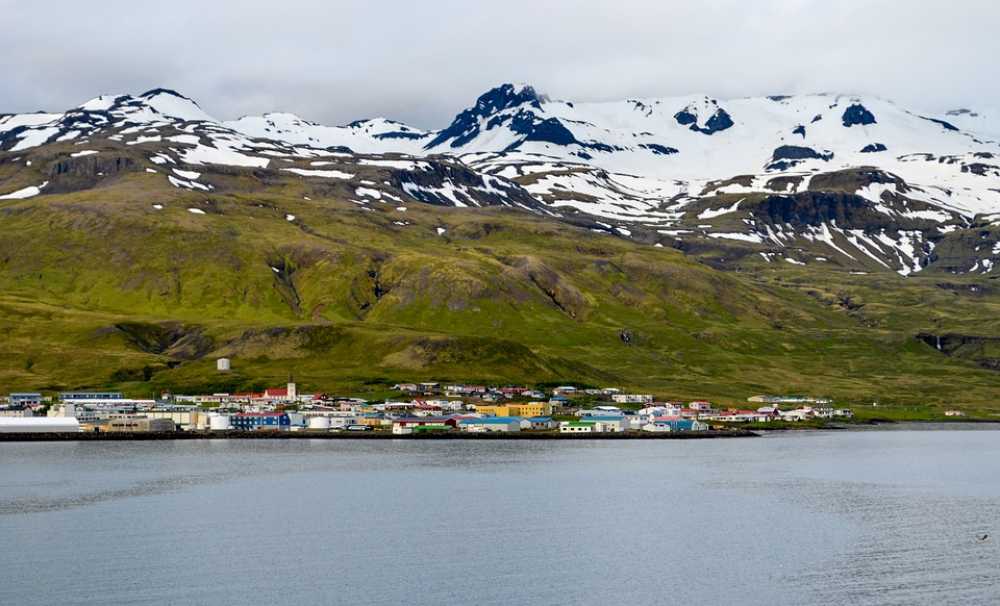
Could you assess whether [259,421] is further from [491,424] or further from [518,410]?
[518,410]

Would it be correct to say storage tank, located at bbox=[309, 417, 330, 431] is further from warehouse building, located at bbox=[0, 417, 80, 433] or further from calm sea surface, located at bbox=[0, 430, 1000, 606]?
calm sea surface, located at bbox=[0, 430, 1000, 606]

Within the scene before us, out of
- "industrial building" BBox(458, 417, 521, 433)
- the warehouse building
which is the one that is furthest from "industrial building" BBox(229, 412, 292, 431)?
"industrial building" BBox(458, 417, 521, 433)

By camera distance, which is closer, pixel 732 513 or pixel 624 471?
pixel 732 513

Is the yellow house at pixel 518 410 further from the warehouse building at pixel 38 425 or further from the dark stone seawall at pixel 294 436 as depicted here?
the warehouse building at pixel 38 425

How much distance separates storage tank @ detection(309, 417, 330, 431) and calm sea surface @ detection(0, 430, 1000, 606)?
3944 centimetres

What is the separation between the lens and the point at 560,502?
98.6m

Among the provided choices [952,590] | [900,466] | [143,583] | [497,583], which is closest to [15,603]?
[143,583]

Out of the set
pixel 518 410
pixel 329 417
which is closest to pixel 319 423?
pixel 329 417

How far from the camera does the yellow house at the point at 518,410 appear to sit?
18962cm

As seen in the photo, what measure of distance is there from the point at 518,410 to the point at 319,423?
1177 inches

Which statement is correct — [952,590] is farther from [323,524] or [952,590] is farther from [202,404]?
[202,404]

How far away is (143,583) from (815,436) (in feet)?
438

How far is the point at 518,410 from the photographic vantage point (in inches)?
7559

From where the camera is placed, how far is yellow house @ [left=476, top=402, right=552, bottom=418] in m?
190
